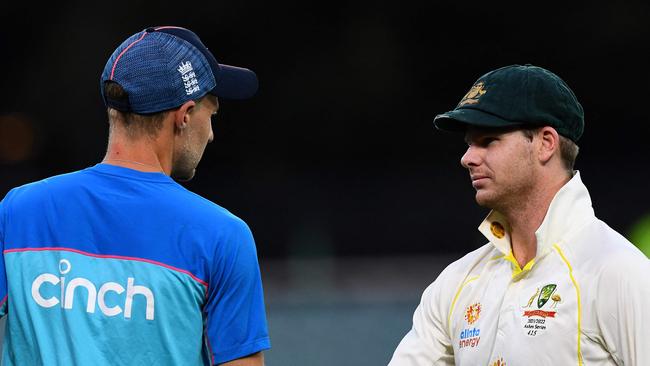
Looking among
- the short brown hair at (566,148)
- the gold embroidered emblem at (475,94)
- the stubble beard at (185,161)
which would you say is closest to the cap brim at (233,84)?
the stubble beard at (185,161)

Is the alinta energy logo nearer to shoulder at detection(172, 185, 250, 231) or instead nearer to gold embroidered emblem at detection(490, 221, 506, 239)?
gold embroidered emblem at detection(490, 221, 506, 239)

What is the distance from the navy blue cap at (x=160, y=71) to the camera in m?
2.43

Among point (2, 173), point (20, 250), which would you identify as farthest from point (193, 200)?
point (2, 173)

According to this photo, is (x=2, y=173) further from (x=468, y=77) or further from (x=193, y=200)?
(x=193, y=200)

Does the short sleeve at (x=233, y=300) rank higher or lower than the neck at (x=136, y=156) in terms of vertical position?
lower

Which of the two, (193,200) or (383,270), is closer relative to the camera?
(193,200)

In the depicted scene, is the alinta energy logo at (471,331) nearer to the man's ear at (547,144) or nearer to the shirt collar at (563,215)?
the shirt collar at (563,215)

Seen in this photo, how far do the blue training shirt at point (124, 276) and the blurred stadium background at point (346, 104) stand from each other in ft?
24.9

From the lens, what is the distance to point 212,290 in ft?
7.75

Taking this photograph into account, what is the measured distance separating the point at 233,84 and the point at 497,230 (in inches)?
34.9

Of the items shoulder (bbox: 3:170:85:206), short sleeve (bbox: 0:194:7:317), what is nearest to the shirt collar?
shoulder (bbox: 3:170:85:206)

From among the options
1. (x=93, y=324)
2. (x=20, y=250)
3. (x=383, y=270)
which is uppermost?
(x=20, y=250)

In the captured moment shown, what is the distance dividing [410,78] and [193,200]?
27.1ft

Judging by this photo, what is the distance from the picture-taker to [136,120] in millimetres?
2439
